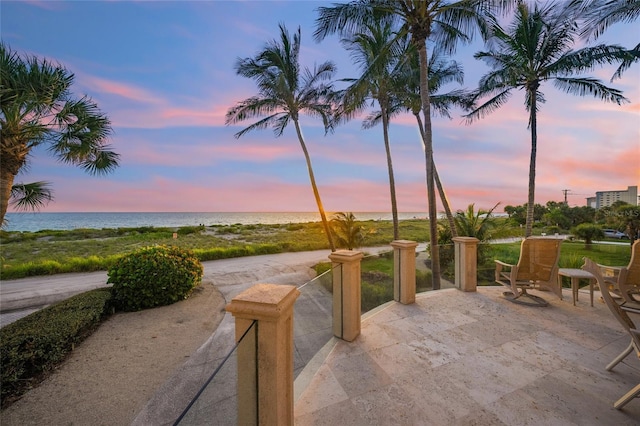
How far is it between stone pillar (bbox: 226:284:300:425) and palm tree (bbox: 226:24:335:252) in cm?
1047

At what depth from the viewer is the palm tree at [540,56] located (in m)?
8.22

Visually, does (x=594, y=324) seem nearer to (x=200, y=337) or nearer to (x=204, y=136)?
(x=200, y=337)

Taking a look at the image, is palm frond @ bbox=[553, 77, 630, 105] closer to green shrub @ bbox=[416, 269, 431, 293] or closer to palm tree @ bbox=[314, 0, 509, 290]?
palm tree @ bbox=[314, 0, 509, 290]

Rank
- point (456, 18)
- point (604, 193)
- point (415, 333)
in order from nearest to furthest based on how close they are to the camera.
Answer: point (415, 333) < point (456, 18) < point (604, 193)

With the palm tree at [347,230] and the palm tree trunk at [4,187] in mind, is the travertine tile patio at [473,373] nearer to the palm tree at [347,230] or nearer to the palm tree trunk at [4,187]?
the palm tree trunk at [4,187]

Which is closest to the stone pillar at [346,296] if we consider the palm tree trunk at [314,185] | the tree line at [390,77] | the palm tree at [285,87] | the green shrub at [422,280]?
the green shrub at [422,280]

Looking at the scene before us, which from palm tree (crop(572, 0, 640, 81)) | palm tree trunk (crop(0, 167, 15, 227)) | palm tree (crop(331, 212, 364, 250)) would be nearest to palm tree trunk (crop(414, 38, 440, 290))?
palm tree (crop(572, 0, 640, 81))

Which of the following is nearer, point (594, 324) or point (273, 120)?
point (594, 324)

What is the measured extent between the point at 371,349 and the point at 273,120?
12.4 m

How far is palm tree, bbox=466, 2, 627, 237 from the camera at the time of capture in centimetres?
822

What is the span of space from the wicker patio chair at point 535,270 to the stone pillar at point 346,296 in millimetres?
3345

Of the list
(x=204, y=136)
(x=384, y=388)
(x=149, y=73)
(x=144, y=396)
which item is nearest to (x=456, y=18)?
(x=384, y=388)

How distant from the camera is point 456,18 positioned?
7363 millimetres

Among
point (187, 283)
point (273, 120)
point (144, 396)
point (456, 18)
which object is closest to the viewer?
point (144, 396)
